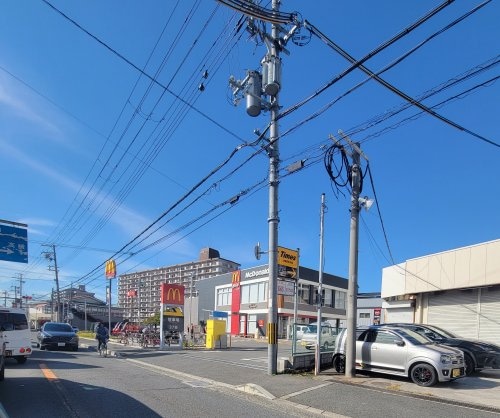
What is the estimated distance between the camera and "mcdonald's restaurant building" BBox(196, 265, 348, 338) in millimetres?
56250

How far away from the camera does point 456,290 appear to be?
23.2m

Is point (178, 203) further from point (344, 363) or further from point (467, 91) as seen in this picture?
point (467, 91)

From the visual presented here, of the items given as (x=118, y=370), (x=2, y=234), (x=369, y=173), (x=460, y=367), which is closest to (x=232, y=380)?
(x=118, y=370)

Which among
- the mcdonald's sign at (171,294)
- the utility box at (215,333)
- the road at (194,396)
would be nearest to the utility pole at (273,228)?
the road at (194,396)

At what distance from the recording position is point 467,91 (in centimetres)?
968

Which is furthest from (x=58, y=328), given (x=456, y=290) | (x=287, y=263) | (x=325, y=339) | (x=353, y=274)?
(x=456, y=290)

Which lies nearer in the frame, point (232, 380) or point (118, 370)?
point (232, 380)

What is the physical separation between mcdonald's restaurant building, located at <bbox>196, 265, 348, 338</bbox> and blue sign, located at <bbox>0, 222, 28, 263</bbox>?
29.0m

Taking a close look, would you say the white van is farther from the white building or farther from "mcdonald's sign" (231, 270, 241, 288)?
"mcdonald's sign" (231, 270, 241, 288)

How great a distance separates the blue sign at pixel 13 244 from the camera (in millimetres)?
27266

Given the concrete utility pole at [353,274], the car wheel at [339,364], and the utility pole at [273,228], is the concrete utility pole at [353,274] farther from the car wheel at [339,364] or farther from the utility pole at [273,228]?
the utility pole at [273,228]

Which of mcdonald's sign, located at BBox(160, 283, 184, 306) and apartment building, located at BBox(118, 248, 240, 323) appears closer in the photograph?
mcdonald's sign, located at BBox(160, 283, 184, 306)

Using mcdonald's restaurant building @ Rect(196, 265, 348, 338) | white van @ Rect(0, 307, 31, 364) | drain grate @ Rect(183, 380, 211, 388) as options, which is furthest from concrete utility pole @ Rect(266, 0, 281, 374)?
mcdonald's restaurant building @ Rect(196, 265, 348, 338)

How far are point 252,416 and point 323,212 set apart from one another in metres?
18.0
